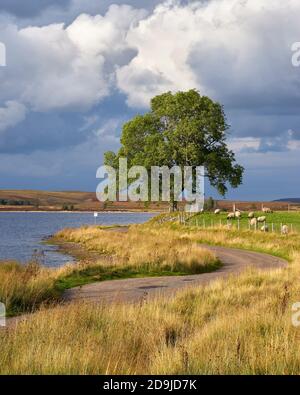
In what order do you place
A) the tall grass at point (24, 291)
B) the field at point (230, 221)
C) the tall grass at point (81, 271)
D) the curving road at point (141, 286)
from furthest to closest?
the field at point (230, 221), the curving road at point (141, 286), the tall grass at point (81, 271), the tall grass at point (24, 291)

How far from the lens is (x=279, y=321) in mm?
12289

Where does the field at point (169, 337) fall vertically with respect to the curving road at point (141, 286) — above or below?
above

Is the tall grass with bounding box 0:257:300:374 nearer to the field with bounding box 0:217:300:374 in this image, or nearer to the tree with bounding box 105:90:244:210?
the field with bounding box 0:217:300:374

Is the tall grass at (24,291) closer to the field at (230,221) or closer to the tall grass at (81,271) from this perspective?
the tall grass at (81,271)

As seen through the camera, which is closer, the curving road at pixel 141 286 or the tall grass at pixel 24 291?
the tall grass at pixel 24 291

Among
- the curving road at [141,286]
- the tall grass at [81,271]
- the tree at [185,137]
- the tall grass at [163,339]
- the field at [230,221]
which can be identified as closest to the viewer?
the tall grass at [163,339]

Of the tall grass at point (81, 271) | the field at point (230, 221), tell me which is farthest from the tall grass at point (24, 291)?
the field at point (230, 221)

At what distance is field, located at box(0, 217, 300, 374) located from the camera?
9.05 meters

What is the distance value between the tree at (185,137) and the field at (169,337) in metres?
51.3

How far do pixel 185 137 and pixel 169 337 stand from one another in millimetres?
59372

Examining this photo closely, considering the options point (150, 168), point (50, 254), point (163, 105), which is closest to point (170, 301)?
point (50, 254)

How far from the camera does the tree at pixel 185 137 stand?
69.0 meters

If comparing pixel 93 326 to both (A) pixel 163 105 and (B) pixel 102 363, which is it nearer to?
(B) pixel 102 363

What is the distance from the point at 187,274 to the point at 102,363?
19.2 meters
